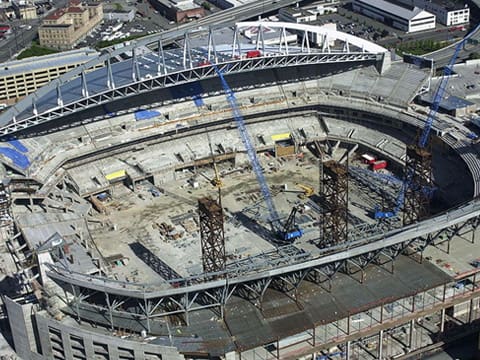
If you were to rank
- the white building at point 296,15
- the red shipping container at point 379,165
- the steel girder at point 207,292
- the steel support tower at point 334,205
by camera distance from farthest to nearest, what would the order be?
the white building at point 296,15 → the red shipping container at point 379,165 → the steel support tower at point 334,205 → the steel girder at point 207,292

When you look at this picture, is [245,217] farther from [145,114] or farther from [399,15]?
[399,15]

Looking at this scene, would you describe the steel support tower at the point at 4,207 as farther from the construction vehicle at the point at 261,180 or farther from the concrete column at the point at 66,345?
the construction vehicle at the point at 261,180

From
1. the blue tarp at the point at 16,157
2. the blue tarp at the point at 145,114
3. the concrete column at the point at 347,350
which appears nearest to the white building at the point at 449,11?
Result: the blue tarp at the point at 145,114

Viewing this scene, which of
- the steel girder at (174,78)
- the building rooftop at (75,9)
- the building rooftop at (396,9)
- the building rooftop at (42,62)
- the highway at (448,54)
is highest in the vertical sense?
the steel girder at (174,78)

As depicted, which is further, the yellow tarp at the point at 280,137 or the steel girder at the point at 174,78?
the yellow tarp at the point at 280,137

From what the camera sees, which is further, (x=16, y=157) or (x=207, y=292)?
(x=16, y=157)

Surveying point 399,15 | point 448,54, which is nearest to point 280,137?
point 448,54
